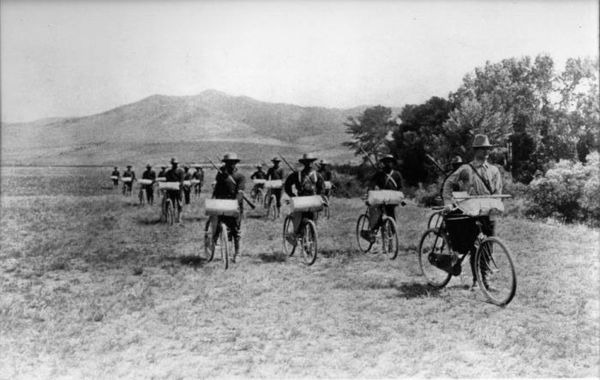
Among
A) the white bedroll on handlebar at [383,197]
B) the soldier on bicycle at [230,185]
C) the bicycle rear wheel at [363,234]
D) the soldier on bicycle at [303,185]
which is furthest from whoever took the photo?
the bicycle rear wheel at [363,234]

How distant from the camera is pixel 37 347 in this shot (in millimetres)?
5539

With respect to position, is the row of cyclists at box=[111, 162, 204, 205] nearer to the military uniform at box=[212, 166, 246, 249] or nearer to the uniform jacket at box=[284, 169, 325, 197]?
the military uniform at box=[212, 166, 246, 249]

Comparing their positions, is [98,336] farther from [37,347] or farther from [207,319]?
[207,319]

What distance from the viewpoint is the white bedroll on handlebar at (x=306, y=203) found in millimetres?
9047

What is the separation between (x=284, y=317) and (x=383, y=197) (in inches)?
154

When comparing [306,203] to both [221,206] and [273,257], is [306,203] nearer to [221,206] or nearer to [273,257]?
[221,206]

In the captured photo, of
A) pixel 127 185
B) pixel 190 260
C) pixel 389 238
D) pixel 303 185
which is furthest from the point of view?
pixel 127 185

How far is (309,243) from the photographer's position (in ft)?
30.6

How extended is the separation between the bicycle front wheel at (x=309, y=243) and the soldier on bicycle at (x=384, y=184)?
132cm

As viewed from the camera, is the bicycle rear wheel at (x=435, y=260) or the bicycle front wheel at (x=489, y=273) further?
the bicycle rear wheel at (x=435, y=260)

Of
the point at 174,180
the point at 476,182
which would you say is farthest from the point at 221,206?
the point at 174,180

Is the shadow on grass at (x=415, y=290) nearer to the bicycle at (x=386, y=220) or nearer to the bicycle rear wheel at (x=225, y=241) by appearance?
the bicycle at (x=386, y=220)

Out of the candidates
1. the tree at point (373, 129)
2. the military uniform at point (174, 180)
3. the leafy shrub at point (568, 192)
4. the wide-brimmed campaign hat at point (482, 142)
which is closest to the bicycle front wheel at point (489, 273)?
the wide-brimmed campaign hat at point (482, 142)

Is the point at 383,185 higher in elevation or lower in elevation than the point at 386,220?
higher
